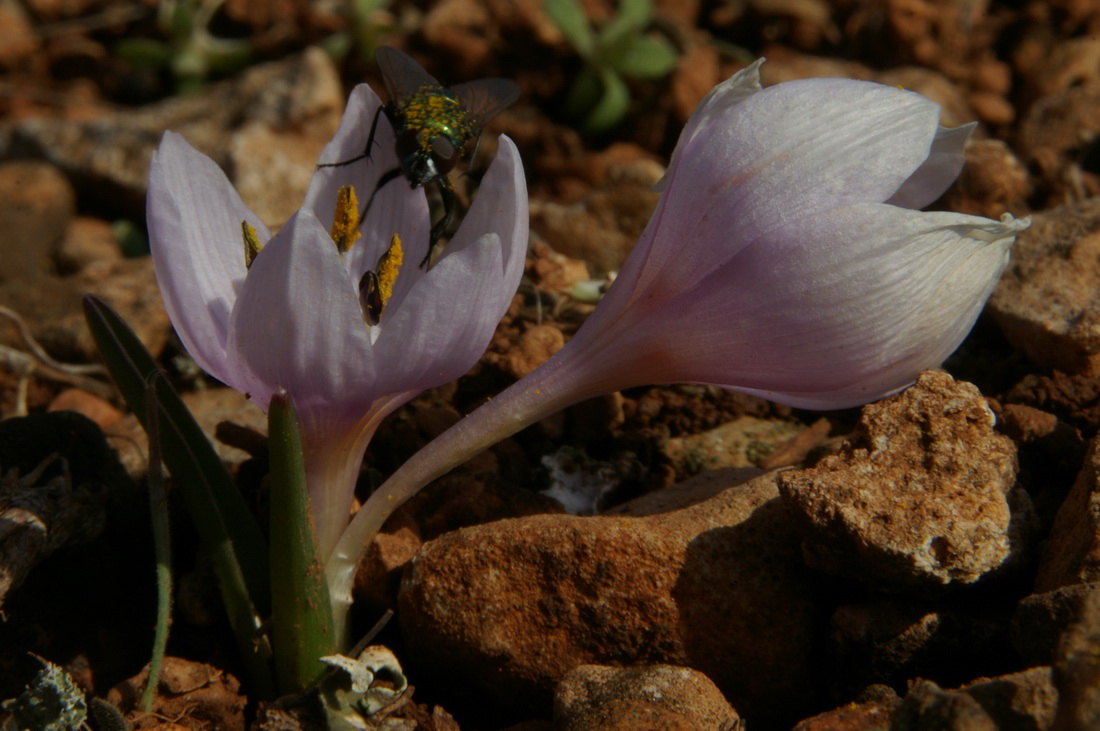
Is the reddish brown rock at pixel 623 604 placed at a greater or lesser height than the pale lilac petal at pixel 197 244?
lesser

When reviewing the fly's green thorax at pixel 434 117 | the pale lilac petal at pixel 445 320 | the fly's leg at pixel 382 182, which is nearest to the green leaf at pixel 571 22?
the fly's green thorax at pixel 434 117

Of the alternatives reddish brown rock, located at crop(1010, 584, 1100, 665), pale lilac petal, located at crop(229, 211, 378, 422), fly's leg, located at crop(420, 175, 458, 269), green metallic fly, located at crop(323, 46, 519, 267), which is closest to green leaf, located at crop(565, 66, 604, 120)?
green metallic fly, located at crop(323, 46, 519, 267)

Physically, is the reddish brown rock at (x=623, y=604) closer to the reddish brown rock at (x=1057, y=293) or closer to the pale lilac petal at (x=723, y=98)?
the pale lilac petal at (x=723, y=98)

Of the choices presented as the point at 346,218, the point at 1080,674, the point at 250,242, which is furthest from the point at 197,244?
the point at 1080,674

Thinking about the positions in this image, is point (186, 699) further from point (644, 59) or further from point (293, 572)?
point (644, 59)

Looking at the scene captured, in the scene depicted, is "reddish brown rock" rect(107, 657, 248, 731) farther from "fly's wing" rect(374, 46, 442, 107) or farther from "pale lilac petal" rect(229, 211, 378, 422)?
"fly's wing" rect(374, 46, 442, 107)
